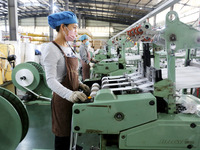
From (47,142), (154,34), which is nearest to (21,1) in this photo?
(47,142)

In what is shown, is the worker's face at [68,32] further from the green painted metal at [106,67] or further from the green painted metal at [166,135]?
the green painted metal at [106,67]

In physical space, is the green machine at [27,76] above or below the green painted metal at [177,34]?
below

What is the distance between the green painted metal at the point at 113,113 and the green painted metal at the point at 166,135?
4cm

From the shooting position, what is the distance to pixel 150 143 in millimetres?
947

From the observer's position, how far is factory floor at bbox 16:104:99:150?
2266 mm

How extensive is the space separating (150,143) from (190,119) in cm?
26

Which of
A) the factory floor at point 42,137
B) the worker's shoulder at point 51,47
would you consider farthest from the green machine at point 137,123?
the factory floor at point 42,137

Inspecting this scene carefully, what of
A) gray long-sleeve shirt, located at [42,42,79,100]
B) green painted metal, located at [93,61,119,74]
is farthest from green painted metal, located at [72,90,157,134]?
green painted metal, located at [93,61,119,74]

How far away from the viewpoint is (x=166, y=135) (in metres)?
0.93

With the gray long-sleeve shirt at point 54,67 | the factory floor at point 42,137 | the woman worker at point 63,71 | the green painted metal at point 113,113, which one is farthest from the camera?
the factory floor at point 42,137

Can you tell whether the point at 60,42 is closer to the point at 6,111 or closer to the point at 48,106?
the point at 6,111

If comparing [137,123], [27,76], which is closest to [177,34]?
[137,123]

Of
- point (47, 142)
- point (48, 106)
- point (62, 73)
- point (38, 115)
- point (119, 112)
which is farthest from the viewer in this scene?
point (48, 106)

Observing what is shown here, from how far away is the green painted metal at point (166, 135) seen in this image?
93 centimetres
